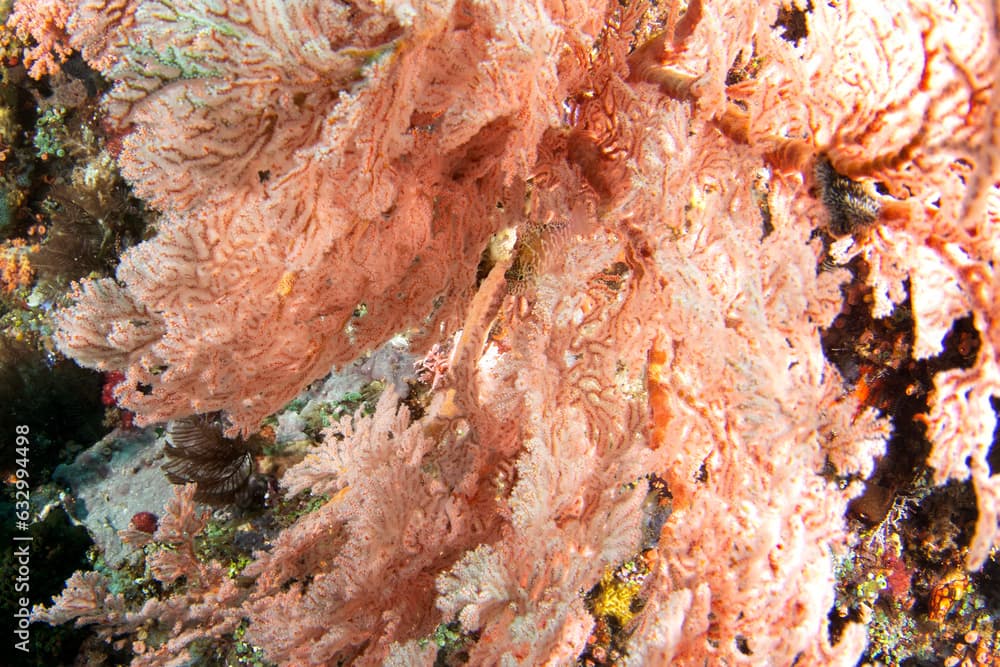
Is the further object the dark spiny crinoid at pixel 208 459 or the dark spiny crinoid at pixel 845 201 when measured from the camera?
the dark spiny crinoid at pixel 208 459

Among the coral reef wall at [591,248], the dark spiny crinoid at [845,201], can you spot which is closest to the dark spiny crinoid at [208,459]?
the coral reef wall at [591,248]

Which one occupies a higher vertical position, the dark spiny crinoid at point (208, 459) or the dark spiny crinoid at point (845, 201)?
the dark spiny crinoid at point (845, 201)

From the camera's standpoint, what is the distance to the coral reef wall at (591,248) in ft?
6.35

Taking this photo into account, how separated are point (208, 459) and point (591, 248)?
13.5ft

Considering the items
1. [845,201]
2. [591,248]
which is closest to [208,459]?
[591,248]

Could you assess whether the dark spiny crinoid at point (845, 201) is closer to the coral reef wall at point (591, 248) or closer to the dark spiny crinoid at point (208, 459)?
the coral reef wall at point (591, 248)

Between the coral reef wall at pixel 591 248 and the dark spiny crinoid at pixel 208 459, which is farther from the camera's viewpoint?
the dark spiny crinoid at pixel 208 459

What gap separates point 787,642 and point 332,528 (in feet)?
8.38

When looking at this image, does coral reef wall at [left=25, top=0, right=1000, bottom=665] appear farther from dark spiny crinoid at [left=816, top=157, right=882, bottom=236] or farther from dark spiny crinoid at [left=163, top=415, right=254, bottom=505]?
dark spiny crinoid at [left=163, top=415, right=254, bottom=505]

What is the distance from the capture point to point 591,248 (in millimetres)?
2350

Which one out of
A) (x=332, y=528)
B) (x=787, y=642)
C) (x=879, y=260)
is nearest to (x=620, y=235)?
(x=879, y=260)

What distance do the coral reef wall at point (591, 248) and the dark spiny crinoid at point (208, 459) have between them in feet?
6.95

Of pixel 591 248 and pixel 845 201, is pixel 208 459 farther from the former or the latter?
pixel 845 201

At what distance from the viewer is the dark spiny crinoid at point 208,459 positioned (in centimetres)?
458
